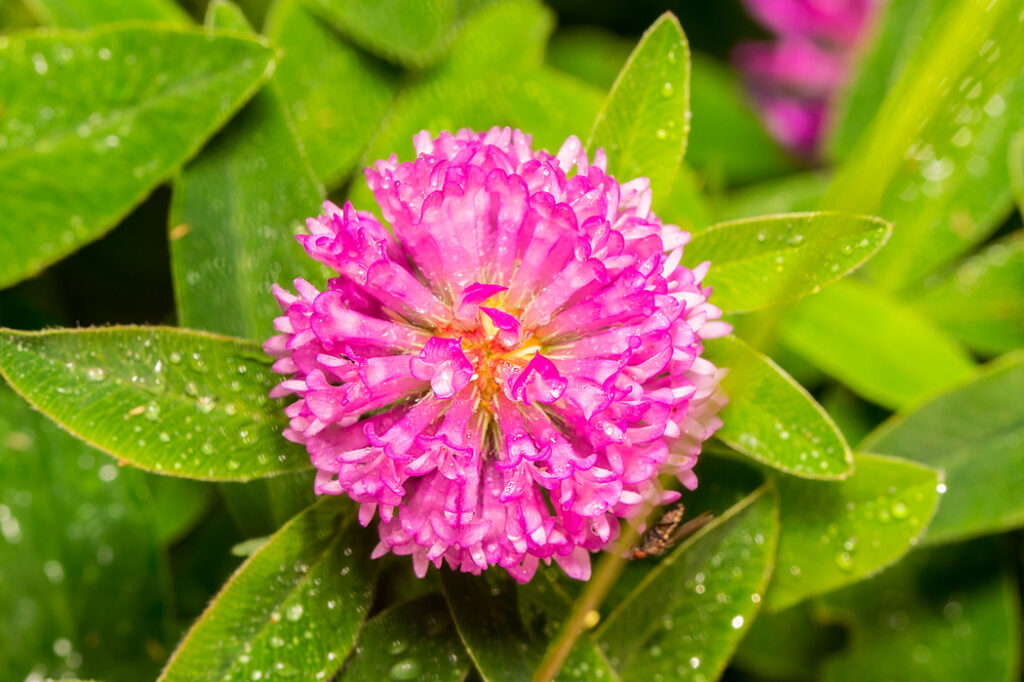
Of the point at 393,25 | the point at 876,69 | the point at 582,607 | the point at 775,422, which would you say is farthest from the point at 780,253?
the point at 876,69

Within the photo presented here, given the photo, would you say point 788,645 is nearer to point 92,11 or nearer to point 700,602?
point 700,602

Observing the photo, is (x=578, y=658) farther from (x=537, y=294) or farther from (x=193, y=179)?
(x=193, y=179)

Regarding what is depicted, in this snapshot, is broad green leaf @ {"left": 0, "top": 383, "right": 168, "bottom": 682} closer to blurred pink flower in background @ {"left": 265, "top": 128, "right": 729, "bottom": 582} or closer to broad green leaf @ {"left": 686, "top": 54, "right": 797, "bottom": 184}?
blurred pink flower in background @ {"left": 265, "top": 128, "right": 729, "bottom": 582}

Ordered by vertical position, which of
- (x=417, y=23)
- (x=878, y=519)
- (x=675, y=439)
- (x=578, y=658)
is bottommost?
(x=578, y=658)

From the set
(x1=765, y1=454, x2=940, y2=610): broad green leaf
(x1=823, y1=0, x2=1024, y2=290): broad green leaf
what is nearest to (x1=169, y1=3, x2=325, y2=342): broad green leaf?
(x1=765, y1=454, x2=940, y2=610): broad green leaf

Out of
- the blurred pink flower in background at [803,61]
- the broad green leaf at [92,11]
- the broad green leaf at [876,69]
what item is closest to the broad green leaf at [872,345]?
the broad green leaf at [876,69]

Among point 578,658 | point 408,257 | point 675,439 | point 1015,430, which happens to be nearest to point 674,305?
point 675,439
